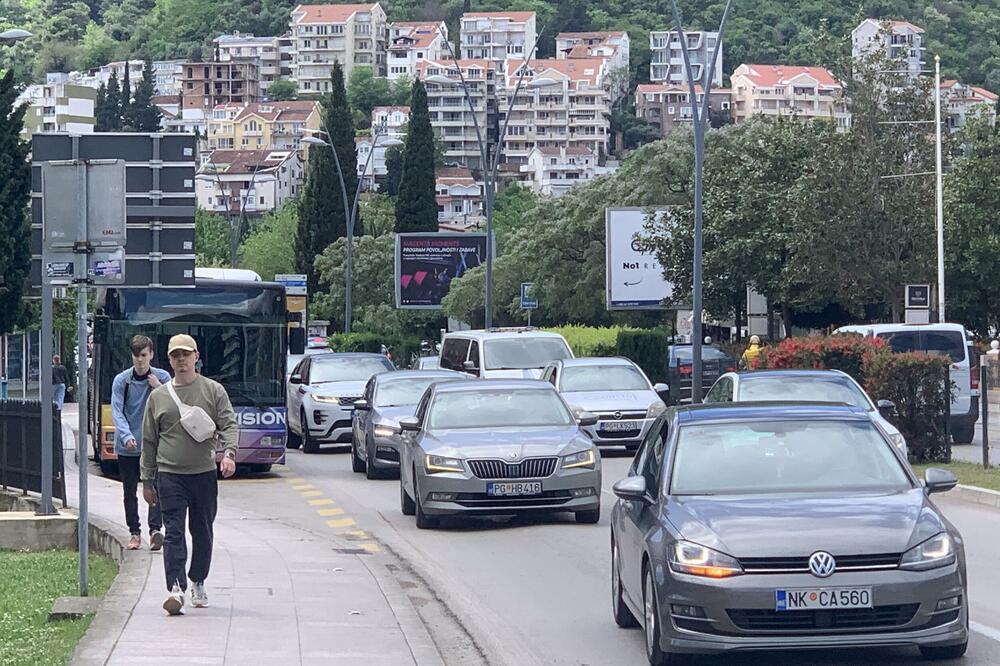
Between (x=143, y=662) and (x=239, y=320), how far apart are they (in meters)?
16.4

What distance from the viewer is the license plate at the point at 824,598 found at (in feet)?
28.1

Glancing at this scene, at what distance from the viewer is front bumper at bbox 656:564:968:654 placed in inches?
338

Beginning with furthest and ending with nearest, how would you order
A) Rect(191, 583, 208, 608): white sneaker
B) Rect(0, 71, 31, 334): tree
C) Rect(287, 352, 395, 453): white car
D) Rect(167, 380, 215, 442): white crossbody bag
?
Rect(0, 71, 31, 334): tree
Rect(287, 352, 395, 453): white car
Rect(191, 583, 208, 608): white sneaker
Rect(167, 380, 215, 442): white crossbody bag

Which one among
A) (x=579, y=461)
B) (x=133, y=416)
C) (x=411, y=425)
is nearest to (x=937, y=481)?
(x=133, y=416)

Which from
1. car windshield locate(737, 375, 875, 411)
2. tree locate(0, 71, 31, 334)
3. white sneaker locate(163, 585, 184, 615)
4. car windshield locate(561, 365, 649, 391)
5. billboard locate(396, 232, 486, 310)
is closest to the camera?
white sneaker locate(163, 585, 184, 615)

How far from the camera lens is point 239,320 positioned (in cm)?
2522

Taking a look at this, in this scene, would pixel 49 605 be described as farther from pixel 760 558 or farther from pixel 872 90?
pixel 872 90

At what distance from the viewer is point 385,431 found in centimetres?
Result: 2420

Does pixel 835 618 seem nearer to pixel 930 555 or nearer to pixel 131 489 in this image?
pixel 930 555

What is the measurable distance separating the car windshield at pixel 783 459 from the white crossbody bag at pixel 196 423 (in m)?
2.91

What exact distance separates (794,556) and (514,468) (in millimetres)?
8462

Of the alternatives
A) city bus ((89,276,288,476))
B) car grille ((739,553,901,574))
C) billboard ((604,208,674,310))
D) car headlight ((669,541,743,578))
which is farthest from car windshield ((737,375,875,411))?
billboard ((604,208,674,310))

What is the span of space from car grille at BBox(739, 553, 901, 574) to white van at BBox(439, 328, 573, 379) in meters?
23.0

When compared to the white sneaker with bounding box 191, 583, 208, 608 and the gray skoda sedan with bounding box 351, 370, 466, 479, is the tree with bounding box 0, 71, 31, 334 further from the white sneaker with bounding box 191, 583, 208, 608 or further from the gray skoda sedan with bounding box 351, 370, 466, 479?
the white sneaker with bounding box 191, 583, 208, 608
